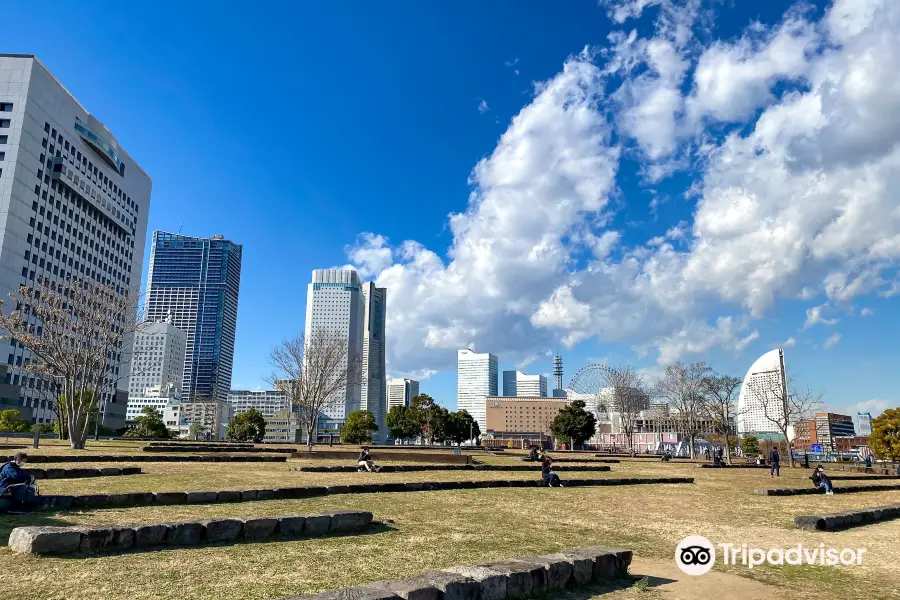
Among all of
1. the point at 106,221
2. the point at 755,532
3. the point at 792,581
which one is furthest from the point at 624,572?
the point at 106,221

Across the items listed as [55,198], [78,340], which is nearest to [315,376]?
[78,340]

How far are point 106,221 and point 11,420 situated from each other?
7383cm

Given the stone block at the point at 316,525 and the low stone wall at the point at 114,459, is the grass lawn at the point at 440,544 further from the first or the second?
the low stone wall at the point at 114,459

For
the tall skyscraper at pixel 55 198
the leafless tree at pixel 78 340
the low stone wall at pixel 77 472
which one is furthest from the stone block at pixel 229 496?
the tall skyscraper at pixel 55 198

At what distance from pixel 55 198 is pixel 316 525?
411 feet

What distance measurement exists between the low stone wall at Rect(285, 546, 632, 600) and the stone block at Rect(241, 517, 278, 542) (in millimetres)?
4421

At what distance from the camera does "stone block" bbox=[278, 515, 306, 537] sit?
10547 mm

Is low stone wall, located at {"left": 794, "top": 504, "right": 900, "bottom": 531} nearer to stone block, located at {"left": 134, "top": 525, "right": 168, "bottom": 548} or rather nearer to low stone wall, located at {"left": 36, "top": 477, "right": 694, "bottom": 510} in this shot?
low stone wall, located at {"left": 36, "top": 477, "right": 694, "bottom": 510}

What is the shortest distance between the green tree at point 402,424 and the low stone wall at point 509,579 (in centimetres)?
9451

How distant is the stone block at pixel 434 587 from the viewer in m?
6.32

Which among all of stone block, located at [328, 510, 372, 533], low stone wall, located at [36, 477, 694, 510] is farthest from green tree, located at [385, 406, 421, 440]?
stone block, located at [328, 510, 372, 533]

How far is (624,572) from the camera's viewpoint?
9.12 metres

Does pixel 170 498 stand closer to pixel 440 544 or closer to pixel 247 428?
pixel 440 544

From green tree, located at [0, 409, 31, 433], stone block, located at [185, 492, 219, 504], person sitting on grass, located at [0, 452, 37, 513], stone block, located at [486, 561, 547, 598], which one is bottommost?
stone block, located at [486, 561, 547, 598]
